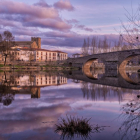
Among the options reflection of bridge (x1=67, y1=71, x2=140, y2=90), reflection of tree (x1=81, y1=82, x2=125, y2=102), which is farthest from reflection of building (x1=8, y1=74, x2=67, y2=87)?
reflection of tree (x1=81, y1=82, x2=125, y2=102)

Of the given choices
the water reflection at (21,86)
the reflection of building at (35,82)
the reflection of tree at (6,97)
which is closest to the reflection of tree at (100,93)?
the water reflection at (21,86)

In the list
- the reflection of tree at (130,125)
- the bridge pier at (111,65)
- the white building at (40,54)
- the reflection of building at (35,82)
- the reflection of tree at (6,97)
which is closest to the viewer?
the reflection of tree at (130,125)

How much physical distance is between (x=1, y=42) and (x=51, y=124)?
42013 mm

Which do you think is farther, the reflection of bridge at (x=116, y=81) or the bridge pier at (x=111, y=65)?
the bridge pier at (x=111, y=65)

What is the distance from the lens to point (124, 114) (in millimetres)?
6418

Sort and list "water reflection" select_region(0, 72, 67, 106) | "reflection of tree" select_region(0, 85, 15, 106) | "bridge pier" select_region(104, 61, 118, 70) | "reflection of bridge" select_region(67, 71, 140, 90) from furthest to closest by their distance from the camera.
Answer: "bridge pier" select_region(104, 61, 118, 70) < "reflection of bridge" select_region(67, 71, 140, 90) < "water reflection" select_region(0, 72, 67, 106) < "reflection of tree" select_region(0, 85, 15, 106)

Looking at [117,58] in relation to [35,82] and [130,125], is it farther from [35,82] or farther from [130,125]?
[130,125]

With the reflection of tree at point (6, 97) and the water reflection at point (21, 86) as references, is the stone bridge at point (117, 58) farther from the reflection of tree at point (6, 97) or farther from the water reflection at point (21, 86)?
the reflection of tree at point (6, 97)

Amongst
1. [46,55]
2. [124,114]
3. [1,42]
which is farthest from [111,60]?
[46,55]

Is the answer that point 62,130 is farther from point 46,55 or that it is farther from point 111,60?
point 46,55

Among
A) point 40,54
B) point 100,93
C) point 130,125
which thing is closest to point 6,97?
point 100,93

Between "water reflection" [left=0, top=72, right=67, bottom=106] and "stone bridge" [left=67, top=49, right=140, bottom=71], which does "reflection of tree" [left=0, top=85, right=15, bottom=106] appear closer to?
"water reflection" [left=0, top=72, right=67, bottom=106]

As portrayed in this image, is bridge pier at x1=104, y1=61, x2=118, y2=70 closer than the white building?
Yes

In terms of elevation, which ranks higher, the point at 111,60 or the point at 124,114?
the point at 111,60
